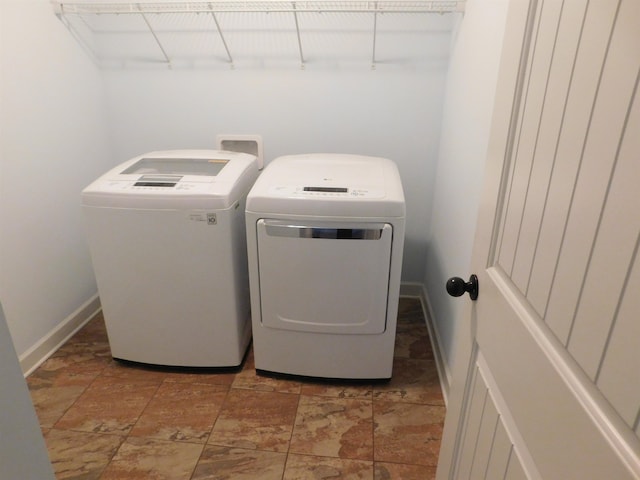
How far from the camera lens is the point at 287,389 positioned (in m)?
1.85

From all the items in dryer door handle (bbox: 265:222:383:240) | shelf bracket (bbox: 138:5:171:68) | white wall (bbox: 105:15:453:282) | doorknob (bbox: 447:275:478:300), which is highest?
shelf bracket (bbox: 138:5:171:68)

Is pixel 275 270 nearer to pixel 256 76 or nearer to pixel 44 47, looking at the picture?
pixel 256 76

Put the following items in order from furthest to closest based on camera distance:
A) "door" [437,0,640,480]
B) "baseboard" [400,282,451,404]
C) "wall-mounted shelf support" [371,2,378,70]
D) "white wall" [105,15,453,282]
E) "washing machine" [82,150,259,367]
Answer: "white wall" [105,15,453,282] < "wall-mounted shelf support" [371,2,378,70] < "baseboard" [400,282,451,404] < "washing machine" [82,150,259,367] < "door" [437,0,640,480]

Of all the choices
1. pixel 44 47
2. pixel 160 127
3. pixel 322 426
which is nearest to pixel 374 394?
pixel 322 426

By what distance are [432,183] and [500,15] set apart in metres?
1.11

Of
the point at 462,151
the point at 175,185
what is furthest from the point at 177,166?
the point at 462,151

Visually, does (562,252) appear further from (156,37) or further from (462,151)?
(156,37)

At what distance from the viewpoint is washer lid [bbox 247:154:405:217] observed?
5.02ft

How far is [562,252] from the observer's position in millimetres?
588

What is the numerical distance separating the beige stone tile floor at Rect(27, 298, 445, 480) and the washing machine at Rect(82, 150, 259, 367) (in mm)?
146

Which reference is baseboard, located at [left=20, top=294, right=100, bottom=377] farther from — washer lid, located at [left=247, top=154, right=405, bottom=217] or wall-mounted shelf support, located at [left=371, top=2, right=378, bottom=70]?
wall-mounted shelf support, located at [left=371, top=2, right=378, bottom=70]

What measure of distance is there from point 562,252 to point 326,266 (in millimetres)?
1093

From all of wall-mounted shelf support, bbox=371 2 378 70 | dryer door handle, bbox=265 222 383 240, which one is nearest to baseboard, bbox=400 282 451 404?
dryer door handle, bbox=265 222 383 240

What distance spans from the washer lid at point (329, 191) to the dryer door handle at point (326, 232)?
0.18 ft
